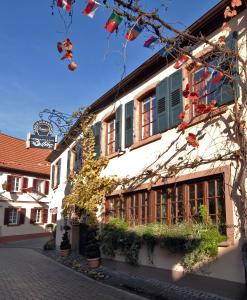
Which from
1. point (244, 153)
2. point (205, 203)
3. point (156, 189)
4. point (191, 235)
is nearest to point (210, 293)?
point (191, 235)

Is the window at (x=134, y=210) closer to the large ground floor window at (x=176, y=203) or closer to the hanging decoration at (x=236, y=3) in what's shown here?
the large ground floor window at (x=176, y=203)

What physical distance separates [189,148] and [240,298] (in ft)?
12.9

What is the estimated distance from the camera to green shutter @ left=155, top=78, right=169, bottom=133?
10.9 metres

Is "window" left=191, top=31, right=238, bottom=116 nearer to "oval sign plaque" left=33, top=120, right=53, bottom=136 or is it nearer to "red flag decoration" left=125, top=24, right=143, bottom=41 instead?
"red flag decoration" left=125, top=24, right=143, bottom=41

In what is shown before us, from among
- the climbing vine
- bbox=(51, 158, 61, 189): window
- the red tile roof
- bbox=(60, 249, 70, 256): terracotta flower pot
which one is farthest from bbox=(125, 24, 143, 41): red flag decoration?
the red tile roof

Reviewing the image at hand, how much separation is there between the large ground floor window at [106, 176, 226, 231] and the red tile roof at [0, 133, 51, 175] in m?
20.0

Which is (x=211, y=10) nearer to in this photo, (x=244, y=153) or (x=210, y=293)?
(x=244, y=153)

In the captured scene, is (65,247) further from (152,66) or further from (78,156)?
(152,66)

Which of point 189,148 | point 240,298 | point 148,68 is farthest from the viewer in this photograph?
point 148,68

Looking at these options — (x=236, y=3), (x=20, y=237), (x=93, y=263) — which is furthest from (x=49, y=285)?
(x=20, y=237)

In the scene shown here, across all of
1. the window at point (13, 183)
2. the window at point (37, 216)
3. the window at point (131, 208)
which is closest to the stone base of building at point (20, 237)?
the window at point (37, 216)

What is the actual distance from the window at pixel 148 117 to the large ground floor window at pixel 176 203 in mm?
1959

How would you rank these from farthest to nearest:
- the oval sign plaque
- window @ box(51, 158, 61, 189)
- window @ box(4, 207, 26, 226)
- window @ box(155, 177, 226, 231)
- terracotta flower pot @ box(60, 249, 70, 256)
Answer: window @ box(4, 207, 26, 226)
window @ box(51, 158, 61, 189)
the oval sign plaque
terracotta flower pot @ box(60, 249, 70, 256)
window @ box(155, 177, 226, 231)

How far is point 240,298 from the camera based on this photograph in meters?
7.21
